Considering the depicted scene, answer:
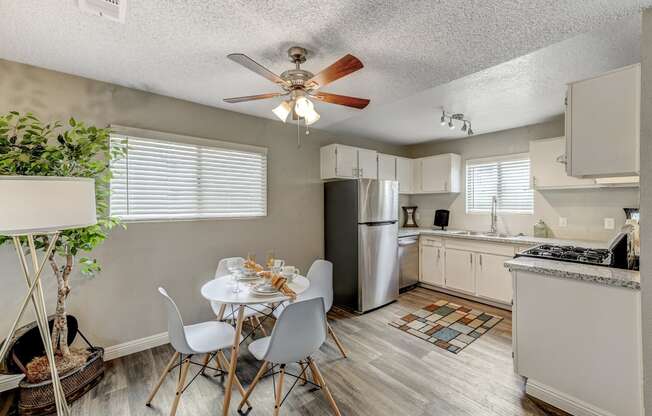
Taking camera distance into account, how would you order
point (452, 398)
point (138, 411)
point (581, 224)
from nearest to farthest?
point (138, 411)
point (452, 398)
point (581, 224)

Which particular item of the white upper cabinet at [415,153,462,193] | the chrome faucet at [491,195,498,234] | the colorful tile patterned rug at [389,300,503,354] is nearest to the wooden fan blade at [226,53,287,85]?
the colorful tile patterned rug at [389,300,503,354]

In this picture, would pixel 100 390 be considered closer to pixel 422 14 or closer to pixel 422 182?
pixel 422 14

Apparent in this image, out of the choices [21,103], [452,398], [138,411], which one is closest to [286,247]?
[138,411]

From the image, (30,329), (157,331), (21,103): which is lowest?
(157,331)

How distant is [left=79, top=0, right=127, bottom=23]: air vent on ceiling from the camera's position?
4.56 feet

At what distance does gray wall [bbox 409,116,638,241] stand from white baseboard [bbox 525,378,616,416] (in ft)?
7.76

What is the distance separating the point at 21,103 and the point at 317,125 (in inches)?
109

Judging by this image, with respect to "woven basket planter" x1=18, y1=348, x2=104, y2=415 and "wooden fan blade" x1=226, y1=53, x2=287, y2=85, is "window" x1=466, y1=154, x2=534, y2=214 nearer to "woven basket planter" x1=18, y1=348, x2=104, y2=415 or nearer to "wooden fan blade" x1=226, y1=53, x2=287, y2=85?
"wooden fan blade" x1=226, y1=53, x2=287, y2=85

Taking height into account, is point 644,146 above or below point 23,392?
above

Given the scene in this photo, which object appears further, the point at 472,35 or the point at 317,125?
the point at 317,125

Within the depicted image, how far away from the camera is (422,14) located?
1486mm

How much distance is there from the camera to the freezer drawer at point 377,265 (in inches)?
136

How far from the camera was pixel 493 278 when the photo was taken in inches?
140

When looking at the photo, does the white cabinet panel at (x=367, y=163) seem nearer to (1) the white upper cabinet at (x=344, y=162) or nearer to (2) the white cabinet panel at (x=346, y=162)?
(1) the white upper cabinet at (x=344, y=162)
